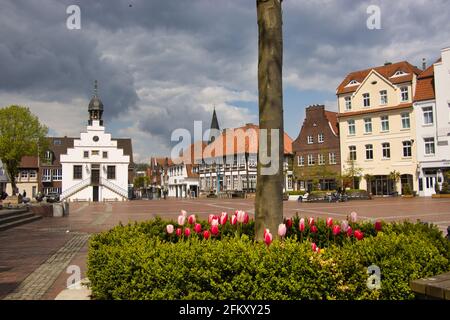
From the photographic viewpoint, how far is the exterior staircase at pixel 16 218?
19.2m

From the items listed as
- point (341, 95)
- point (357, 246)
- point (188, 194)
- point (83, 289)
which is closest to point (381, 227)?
point (357, 246)

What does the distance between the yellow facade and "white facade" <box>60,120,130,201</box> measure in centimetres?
3363

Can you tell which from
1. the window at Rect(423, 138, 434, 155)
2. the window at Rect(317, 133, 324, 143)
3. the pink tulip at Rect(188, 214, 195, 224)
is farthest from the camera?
the window at Rect(317, 133, 324, 143)

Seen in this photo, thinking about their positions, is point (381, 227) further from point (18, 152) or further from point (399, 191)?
point (18, 152)

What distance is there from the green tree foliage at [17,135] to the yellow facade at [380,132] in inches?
1533

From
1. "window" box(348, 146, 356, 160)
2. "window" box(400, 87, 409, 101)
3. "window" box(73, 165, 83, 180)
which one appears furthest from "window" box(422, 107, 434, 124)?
"window" box(73, 165, 83, 180)

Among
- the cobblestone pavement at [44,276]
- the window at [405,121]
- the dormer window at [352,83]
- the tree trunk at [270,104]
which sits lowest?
the cobblestone pavement at [44,276]

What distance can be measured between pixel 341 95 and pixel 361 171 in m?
10.3

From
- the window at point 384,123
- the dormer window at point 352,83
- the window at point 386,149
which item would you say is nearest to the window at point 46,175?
the dormer window at point 352,83

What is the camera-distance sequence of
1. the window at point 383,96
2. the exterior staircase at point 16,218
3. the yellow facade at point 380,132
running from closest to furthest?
the exterior staircase at point 16,218
the yellow facade at point 380,132
the window at point 383,96

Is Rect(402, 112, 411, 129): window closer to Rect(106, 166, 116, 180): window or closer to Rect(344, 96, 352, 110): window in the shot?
Rect(344, 96, 352, 110): window

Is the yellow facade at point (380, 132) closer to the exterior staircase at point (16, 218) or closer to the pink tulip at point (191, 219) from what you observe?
the exterior staircase at point (16, 218)

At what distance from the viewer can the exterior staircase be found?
62.9 ft

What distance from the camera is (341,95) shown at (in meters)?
54.1
